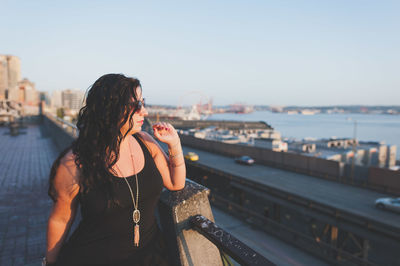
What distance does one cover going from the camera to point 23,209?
18.0 ft

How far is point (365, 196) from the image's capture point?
56.1 ft

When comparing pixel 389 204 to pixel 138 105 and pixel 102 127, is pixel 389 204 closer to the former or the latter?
pixel 138 105

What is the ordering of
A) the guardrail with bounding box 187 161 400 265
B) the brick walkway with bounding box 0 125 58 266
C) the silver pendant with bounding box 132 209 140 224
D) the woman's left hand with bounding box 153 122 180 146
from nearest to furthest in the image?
1. the silver pendant with bounding box 132 209 140 224
2. the woman's left hand with bounding box 153 122 180 146
3. the brick walkway with bounding box 0 125 58 266
4. the guardrail with bounding box 187 161 400 265

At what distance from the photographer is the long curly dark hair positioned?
149 cm

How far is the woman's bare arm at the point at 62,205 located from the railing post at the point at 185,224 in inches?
26.5

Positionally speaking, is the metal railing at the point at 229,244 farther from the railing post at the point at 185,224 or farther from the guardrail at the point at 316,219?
the guardrail at the point at 316,219

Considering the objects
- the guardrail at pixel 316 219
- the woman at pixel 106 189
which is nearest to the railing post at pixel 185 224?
the woman at pixel 106 189

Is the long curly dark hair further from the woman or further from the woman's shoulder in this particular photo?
the woman's shoulder

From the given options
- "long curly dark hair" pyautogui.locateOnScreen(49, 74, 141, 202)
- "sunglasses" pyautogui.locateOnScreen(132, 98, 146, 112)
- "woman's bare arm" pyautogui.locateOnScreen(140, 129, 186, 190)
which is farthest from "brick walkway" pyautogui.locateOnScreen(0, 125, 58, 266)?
"sunglasses" pyautogui.locateOnScreen(132, 98, 146, 112)

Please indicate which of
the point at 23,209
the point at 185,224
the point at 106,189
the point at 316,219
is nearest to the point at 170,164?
the point at 185,224

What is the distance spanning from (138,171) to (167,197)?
1.43 ft

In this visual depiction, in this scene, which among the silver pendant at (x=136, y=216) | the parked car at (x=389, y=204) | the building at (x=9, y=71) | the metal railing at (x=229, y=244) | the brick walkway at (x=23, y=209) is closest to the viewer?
the metal railing at (x=229, y=244)

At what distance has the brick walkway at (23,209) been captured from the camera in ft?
12.8

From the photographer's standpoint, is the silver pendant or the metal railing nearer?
the metal railing
